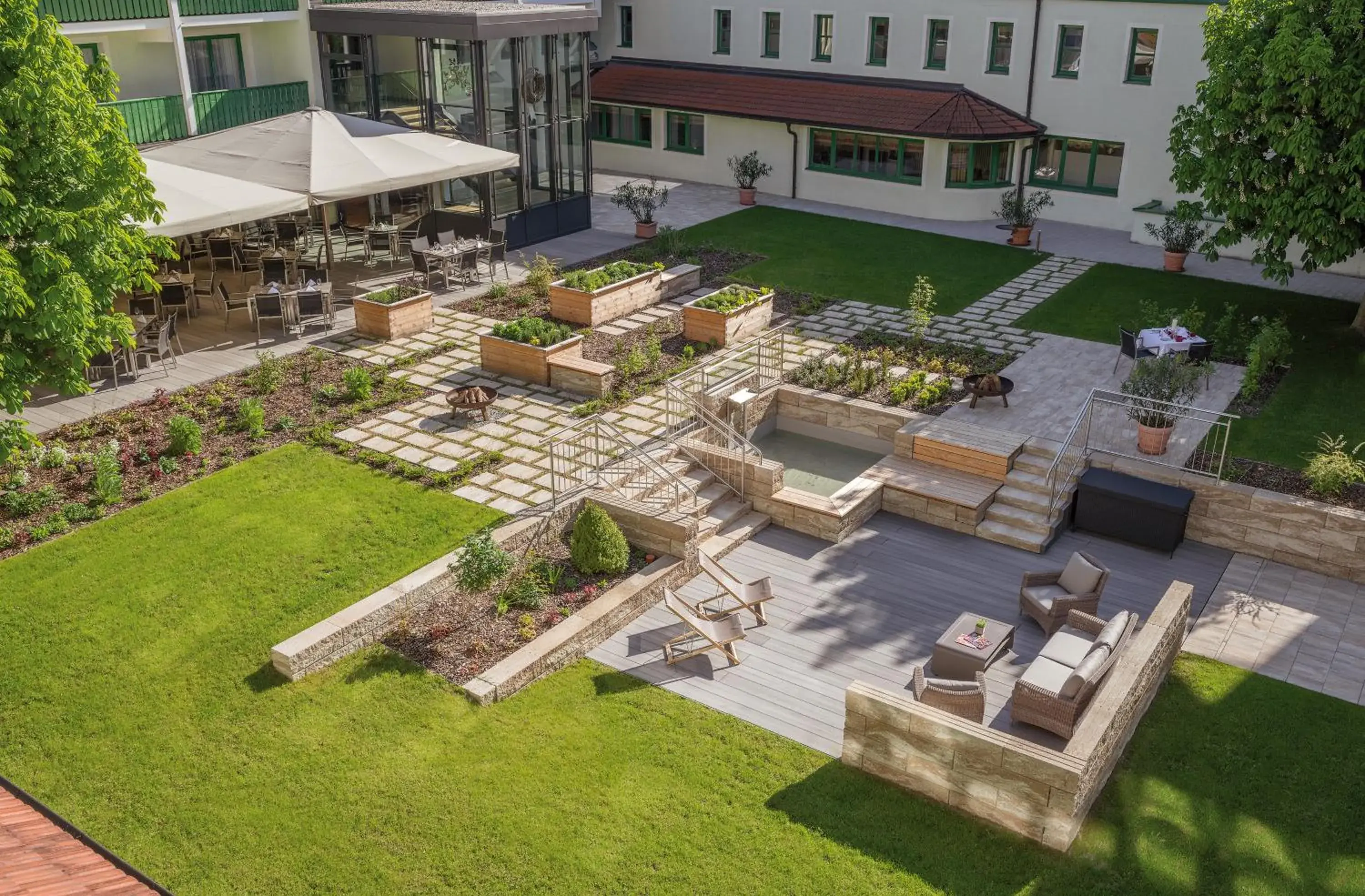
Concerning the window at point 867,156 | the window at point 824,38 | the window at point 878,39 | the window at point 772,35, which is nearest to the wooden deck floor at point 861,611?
the window at point 867,156

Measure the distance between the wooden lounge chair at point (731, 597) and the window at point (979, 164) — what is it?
64.0ft

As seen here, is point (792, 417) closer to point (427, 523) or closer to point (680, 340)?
point (680, 340)

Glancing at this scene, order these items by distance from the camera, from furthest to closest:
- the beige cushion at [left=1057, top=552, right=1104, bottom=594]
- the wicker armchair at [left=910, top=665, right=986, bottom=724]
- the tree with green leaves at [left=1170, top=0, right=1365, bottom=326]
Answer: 1. the tree with green leaves at [left=1170, top=0, right=1365, bottom=326]
2. the beige cushion at [left=1057, top=552, right=1104, bottom=594]
3. the wicker armchair at [left=910, top=665, right=986, bottom=724]

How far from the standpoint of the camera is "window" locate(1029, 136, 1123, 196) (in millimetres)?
28906

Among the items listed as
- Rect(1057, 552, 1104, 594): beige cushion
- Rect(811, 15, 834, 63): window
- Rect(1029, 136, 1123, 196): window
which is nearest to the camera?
Rect(1057, 552, 1104, 594): beige cushion

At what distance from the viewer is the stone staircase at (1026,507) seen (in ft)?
48.3

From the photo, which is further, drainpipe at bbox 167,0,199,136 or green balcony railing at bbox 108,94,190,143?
drainpipe at bbox 167,0,199,136

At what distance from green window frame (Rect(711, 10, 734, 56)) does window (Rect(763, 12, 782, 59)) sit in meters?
1.30

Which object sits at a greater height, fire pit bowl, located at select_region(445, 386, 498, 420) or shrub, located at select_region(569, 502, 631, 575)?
fire pit bowl, located at select_region(445, 386, 498, 420)

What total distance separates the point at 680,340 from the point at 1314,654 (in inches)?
458

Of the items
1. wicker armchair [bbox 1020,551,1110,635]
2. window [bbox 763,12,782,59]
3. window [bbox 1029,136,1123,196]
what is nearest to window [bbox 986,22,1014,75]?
window [bbox 1029,136,1123,196]

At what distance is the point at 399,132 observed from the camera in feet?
75.9

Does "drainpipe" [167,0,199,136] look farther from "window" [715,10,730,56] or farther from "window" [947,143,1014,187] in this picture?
"window" [947,143,1014,187]

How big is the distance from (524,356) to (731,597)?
296 inches
